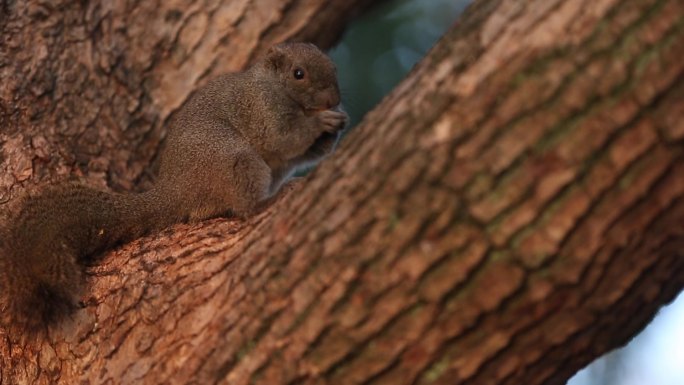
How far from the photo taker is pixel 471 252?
2109 mm

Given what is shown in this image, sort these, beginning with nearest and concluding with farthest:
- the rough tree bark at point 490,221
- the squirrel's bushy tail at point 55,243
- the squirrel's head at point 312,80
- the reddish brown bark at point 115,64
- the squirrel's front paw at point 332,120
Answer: the rough tree bark at point 490,221, the squirrel's bushy tail at point 55,243, the reddish brown bark at point 115,64, the squirrel's front paw at point 332,120, the squirrel's head at point 312,80

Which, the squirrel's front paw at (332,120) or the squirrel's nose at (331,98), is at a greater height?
the squirrel's nose at (331,98)

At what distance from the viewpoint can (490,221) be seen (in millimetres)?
2078

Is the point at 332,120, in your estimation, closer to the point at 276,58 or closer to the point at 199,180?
the point at 276,58

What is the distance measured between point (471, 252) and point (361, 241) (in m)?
0.30

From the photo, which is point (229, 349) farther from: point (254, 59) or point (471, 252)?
point (254, 59)

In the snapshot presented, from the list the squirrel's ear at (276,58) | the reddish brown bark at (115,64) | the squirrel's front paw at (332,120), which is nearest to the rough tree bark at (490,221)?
the reddish brown bark at (115,64)

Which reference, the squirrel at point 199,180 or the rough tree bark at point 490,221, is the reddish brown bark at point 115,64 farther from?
the rough tree bark at point 490,221

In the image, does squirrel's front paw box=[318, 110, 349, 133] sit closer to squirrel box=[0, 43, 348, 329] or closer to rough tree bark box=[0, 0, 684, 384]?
squirrel box=[0, 43, 348, 329]

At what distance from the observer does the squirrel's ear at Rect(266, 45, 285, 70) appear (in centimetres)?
438

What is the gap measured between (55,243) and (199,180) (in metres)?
0.88

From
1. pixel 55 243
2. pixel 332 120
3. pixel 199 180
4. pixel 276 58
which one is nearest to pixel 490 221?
pixel 55 243

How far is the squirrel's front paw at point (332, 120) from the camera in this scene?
4.30 meters

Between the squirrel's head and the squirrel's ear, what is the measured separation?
7cm
